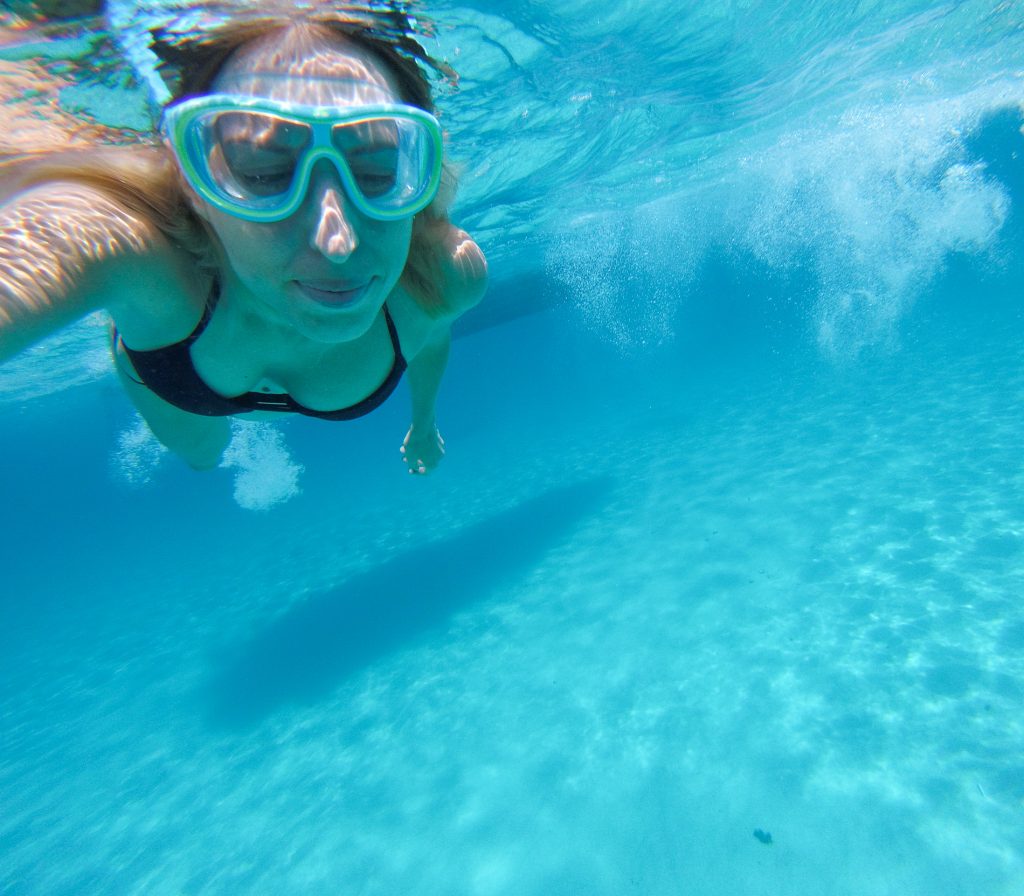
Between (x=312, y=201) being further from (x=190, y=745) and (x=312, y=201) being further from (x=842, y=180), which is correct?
(x=842, y=180)

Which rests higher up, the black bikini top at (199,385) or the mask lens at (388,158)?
the mask lens at (388,158)

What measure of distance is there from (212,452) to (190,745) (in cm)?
680

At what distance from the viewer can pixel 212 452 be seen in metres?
4.24

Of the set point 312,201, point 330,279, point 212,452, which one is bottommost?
point 212,452

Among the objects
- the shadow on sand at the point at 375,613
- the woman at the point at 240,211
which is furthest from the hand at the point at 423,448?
the shadow on sand at the point at 375,613

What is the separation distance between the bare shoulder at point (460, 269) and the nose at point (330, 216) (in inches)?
40.4

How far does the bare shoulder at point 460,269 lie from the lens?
2.88 meters

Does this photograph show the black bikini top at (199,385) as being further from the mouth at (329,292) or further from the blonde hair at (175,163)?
the mouth at (329,292)

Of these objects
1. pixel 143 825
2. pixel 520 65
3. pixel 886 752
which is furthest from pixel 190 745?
pixel 520 65

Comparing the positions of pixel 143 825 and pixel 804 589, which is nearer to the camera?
pixel 143 825

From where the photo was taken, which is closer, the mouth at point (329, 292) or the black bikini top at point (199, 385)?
the mouth at point (329, 292)

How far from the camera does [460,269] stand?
9.66ft

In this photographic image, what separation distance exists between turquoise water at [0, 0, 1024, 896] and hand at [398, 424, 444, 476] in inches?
139

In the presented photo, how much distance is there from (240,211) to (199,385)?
49.0 inches
